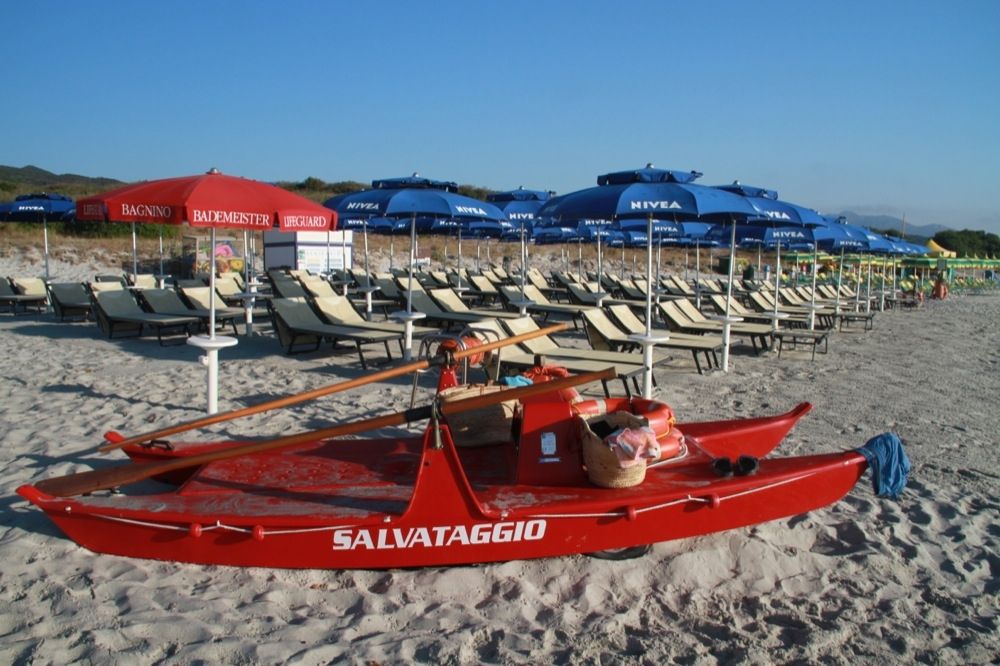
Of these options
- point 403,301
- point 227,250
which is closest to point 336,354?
point 403,301

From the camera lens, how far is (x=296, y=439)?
3.56 m

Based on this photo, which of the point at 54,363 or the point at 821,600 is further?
the point at 54,363

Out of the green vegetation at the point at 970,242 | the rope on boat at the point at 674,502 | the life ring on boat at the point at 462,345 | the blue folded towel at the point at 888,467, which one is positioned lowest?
the rope on boat at the point at 674,502

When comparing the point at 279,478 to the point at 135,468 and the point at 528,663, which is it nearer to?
the point at 135,468

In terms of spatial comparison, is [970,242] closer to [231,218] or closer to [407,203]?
[407,203]

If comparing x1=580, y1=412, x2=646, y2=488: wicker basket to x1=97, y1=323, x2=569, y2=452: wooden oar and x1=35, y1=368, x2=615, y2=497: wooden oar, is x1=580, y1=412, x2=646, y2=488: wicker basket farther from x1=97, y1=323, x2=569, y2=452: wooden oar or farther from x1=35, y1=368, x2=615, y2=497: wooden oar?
x1=97, y1=323, x2=569, y2=452: wooden oar

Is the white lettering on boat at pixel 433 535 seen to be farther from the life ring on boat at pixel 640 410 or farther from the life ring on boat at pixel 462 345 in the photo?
the life ring on boat at pixel 462 345

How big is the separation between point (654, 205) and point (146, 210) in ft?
13.9

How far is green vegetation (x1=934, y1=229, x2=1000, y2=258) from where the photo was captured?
180ft

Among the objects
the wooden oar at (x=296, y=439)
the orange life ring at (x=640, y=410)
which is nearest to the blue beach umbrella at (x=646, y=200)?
the orange life ring at (x=640, y=410)

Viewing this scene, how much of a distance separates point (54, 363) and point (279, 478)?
591 centimetres

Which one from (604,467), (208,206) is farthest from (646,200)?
(604,467)

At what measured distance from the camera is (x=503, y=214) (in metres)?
10.7

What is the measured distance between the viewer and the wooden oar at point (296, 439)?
134 inches
